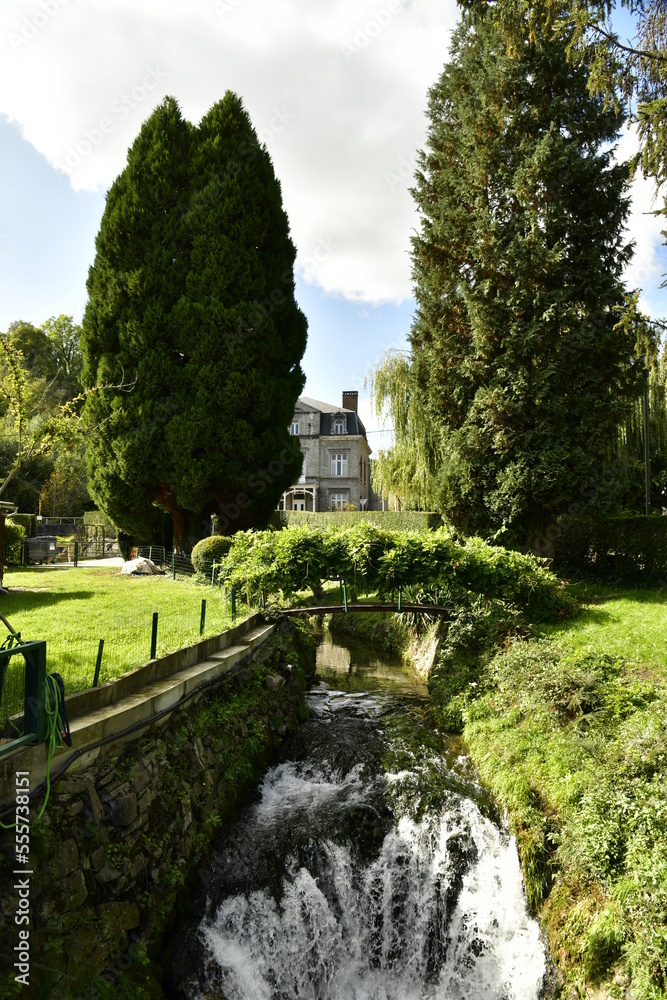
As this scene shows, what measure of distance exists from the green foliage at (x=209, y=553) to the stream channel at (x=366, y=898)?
8145mm

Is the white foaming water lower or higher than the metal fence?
lower

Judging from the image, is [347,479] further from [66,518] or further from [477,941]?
[477,941]

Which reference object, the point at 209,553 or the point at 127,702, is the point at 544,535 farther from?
the point at 127,702

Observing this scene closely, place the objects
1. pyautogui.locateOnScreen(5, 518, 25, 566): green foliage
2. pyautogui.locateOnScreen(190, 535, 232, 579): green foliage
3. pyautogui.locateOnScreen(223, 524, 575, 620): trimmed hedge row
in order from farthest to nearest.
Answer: pyautogui.locateOnScreen(5, 518, 25, 566): green foliage, pyautogui.locateOnScreen(190, 535, 232, 579): green foliage, pyautogui.locateOnScreen(223, 524, 575, 620): trimmed hedge row

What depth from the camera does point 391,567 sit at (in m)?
11.2

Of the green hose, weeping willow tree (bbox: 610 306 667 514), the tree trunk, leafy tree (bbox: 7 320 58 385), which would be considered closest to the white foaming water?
the green hose

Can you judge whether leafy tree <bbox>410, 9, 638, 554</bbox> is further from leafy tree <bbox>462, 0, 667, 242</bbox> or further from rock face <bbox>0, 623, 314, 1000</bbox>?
rock face <bbox>0, 623, 314, 1000</bbox>

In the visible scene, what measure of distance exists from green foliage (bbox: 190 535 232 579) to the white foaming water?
32.0 ft

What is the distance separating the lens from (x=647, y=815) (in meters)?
5.42

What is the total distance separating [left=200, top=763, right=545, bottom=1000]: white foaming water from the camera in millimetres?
5543

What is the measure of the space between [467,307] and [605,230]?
3.94 meters

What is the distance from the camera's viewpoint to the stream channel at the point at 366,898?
18.2 ft

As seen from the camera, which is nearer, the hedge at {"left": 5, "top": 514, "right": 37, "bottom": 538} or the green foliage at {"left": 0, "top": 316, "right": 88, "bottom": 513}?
the green foliage at {"left": 0, "top": 316, "right": 88, "bottom": 513}

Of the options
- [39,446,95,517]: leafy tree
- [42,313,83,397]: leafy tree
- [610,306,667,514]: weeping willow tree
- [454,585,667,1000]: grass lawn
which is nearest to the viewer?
[454,585,667,1000]: grass lawn
